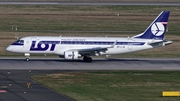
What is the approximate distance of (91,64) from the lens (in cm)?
6119

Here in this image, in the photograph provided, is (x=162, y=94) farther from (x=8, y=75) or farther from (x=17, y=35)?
(x=17, y=35)

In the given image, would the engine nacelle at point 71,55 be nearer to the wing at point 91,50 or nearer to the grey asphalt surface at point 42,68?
the grey asphalt surface at point 42,68

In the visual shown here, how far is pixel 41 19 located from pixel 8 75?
51.3 m

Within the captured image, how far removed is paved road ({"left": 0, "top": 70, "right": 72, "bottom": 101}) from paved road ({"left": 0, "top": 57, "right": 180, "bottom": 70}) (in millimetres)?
6192

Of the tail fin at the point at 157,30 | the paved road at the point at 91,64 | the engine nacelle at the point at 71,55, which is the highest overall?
the tail fin at the point at 157,30

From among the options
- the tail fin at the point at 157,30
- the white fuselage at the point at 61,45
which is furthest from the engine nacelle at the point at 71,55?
the tail fin at the point at 157,30

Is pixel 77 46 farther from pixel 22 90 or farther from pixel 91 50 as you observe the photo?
pixel 22 90

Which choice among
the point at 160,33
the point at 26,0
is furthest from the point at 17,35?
the point at 26,0

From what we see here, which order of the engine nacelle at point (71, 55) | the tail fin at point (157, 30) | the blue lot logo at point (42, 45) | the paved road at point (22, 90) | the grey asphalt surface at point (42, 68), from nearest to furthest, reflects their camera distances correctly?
the paved road at point (22, 90) → the grey asphalt surface at point (42, 68) → the engine nacelle at point (71, 55) → the blue lot logo at point (42, 45) → the tail fin at point (157, 30)

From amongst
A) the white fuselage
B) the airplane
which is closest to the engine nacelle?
the airplane

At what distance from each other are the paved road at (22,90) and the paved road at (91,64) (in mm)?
6192

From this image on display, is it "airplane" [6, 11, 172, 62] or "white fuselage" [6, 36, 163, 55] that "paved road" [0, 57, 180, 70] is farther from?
"white fuselage" [6, 36, 163, 55]

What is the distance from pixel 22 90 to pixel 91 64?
19.2m

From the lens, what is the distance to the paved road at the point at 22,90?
39.2 m
